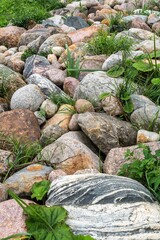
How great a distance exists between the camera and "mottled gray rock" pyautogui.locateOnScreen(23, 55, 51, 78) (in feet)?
18.3

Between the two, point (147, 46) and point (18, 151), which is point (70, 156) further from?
point (147, 46)

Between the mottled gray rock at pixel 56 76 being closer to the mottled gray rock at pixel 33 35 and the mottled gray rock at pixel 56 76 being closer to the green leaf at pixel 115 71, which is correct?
the green leaf at pixel 115 71

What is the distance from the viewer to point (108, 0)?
9102mm

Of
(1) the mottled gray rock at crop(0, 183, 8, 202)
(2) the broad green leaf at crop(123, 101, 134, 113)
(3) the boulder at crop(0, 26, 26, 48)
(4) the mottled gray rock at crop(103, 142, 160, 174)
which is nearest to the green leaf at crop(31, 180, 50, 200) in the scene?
(1) the mottled gray rock at crop(0, 183, 8, 202)

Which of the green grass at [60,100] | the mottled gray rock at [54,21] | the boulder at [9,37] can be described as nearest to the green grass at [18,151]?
the green grass at [60,100]

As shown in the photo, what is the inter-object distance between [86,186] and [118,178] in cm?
24

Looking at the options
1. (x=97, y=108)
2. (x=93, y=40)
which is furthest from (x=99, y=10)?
(x=97, y=108)

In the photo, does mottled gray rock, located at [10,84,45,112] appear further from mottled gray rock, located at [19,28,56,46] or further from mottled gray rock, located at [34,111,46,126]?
mottled gray rock, located at [19,28,56,46]

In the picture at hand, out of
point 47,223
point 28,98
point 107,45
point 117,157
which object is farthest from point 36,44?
point 47,223

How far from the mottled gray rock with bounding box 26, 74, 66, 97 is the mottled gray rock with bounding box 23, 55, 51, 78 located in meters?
0.23

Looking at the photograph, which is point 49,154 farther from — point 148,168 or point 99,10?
point 99,10

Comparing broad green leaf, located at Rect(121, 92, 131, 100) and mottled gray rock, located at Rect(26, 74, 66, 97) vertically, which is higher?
broad green leaf, located at Rect(121, 92, 131, 100)

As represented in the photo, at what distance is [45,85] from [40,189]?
1918 mm

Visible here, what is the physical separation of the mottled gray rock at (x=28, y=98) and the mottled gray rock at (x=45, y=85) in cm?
13
